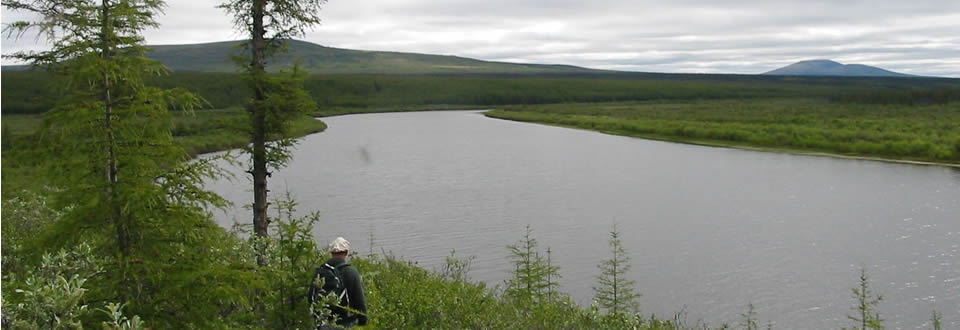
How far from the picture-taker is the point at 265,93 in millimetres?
14852

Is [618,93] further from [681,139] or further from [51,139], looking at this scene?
[51,139]

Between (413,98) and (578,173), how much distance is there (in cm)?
10038

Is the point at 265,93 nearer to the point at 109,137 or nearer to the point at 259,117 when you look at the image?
the point at 259,117

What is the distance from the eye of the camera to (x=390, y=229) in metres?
22.6

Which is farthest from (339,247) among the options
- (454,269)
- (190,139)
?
(190,139)

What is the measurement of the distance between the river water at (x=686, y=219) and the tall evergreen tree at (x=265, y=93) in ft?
3.28

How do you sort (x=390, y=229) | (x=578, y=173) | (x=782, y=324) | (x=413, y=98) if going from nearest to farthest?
(x=782, y=324) < (x=390, y=229) < (x=578, y=173) < (x=413, y=98)

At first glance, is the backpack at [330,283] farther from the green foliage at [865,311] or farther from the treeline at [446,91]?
the treeline at [446,91]

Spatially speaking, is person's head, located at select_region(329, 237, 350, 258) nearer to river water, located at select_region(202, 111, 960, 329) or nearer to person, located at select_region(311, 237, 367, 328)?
person, located at select_region(311, 237, 367, 328)

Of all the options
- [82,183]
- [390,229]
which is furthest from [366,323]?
[390,229]

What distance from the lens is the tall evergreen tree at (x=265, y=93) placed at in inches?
580

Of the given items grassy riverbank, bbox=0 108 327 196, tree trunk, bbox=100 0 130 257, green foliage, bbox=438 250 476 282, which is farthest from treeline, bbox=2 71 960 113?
tree trunk, bbox=100 0 130 257

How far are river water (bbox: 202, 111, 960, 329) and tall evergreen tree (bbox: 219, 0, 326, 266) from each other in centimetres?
100

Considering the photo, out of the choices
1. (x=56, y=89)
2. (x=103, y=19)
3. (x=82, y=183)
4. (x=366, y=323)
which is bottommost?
(x=366, y=323)
